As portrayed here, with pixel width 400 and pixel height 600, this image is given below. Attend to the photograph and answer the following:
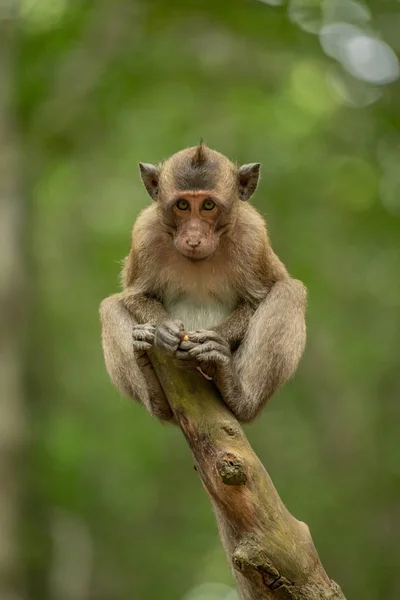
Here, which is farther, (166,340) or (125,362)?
(125,362)

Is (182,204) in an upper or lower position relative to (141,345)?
upper

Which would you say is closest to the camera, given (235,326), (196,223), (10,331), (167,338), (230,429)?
(230,429)

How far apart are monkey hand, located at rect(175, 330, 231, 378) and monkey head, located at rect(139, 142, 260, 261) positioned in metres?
0.73

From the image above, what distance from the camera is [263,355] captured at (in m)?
7.50

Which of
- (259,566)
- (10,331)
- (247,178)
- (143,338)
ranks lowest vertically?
(10,331)

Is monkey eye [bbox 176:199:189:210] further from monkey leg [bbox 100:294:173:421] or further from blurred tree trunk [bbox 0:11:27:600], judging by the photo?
blurred tree trunk [bbox 0:11:27:600]

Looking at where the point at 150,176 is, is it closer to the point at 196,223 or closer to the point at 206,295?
the point at 196,223

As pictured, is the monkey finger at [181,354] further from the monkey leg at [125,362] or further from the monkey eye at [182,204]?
the monkey eye at [182,204]

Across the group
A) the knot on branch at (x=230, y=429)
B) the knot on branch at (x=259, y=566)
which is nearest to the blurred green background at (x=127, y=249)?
the knot on branch at (x=230, y=429)

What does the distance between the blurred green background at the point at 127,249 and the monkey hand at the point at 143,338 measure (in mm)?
7863

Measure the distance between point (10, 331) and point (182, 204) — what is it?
33.1 ft

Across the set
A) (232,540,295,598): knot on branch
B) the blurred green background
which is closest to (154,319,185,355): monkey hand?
(232,540,295,598): knot on branch

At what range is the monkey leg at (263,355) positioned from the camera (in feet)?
23.6

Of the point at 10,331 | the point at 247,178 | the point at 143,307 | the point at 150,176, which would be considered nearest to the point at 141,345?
the point at 143,307
